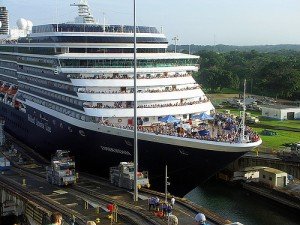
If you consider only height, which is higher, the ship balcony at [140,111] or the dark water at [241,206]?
the ship balcony at [140,111]

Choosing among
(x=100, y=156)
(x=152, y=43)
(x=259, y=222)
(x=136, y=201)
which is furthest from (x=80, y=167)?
(x=259, y=222)

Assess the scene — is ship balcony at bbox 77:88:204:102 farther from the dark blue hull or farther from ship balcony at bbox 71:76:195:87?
the dark blue hull

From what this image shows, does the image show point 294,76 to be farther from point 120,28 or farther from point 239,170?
point 120,28

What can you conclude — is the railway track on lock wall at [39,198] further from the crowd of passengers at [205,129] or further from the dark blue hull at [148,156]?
the crowd of passengers at [205,129]

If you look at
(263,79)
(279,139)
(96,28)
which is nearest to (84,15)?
(96,28)

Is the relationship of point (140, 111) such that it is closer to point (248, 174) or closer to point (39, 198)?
point (39, 198)

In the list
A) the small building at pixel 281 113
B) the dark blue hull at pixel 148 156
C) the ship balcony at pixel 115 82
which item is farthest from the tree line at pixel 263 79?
the dark blue hull at pixel 148 156
